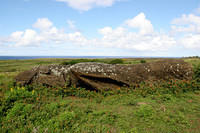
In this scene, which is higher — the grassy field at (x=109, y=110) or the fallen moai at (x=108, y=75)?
the fallen moai at (x=108, y=75)

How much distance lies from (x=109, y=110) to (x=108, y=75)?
13.8ft

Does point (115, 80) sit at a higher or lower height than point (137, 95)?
higher

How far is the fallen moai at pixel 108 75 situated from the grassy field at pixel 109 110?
78 cm

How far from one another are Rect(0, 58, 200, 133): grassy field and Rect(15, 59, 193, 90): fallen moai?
78 cm

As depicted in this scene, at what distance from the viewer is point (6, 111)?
7.84 metres

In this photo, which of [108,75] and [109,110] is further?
[108,75]

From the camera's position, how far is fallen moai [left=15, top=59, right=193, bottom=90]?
11.2 meters

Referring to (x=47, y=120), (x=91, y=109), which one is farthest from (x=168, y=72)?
(x=47, y=120)

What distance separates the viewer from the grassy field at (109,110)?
19.5ft

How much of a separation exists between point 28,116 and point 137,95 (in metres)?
7.19

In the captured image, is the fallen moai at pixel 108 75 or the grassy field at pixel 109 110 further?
the fallen moai at pixel 108 75

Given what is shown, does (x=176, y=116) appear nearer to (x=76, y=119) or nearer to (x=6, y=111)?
(x=76, y=119)

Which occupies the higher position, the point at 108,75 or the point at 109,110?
the point at 108,75

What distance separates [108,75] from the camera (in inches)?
445
